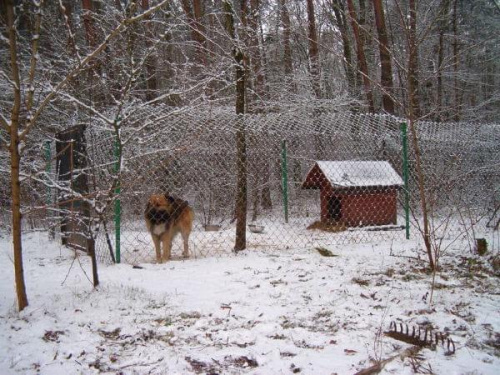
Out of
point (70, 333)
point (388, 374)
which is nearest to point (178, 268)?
point (70, 333)

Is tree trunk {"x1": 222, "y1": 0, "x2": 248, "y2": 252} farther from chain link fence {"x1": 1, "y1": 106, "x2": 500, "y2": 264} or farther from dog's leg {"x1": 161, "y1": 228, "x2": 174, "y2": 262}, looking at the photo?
dog's leg {"x1": 161, "y1": 228, "x2": 174, "y2": 262}

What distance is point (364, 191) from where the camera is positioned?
722 centimetres

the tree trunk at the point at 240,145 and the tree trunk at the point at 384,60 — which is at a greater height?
the tree trunk at the point at 384,60

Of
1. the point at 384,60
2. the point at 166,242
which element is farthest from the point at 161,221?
the point at 384,60

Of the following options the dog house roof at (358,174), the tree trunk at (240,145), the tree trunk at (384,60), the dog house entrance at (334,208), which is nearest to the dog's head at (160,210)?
the tree trunk at (240,145)

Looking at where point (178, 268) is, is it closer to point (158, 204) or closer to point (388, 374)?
point (158, 204)

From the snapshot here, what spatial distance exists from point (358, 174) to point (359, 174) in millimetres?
24

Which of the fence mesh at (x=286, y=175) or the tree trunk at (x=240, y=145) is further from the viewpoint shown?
the fence mesh at (x=286, y=175)

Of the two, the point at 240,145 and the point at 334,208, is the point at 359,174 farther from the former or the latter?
the point at 240,145

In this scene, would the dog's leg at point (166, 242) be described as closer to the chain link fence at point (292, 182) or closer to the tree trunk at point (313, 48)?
the chain link fence at point (292, 182)

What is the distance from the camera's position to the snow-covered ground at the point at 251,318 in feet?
7.65

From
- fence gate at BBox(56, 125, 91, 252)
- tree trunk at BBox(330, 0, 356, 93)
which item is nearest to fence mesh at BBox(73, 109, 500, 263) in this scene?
fence gate at BBox(56, 125, 91, 252)

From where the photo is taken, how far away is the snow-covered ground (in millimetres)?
2332

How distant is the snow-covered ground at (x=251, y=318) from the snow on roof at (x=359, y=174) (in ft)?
7.84
